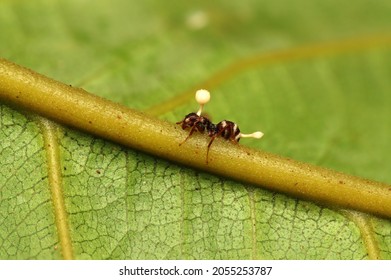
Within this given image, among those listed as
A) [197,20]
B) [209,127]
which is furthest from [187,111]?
[197,20]

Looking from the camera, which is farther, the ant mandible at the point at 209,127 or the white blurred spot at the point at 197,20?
the white blurred spot at the point at 197,20

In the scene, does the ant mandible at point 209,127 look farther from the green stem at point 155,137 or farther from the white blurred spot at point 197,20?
the white blurred spot at point 197,20

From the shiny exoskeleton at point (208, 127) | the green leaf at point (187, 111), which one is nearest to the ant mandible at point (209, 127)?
the shiny exoskeleton at point (208, 127)

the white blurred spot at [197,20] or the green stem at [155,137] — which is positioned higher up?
the white blurred spot at [197,20]

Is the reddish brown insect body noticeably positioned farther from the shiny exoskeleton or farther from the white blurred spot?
the white blurred spot

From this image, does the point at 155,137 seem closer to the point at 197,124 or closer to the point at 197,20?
the point at 197,124
